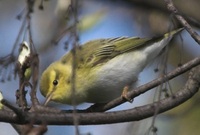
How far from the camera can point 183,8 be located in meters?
3.64

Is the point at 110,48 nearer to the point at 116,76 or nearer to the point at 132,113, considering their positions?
the point at 116,76

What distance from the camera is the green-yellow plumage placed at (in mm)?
3057

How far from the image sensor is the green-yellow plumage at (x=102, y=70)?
3.06m

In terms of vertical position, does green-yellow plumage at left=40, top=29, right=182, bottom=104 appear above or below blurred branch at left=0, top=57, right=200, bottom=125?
above

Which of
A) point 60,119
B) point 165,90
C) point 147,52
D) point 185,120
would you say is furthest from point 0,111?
point 185,120

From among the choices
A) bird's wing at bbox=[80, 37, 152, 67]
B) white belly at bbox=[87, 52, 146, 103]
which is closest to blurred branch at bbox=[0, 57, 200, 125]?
white belly at bbox=[87, 52, 146, 103]

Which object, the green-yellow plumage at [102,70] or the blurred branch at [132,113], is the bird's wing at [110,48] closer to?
the green-yellow plumage at [102,70]

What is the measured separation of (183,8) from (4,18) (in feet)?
4.81

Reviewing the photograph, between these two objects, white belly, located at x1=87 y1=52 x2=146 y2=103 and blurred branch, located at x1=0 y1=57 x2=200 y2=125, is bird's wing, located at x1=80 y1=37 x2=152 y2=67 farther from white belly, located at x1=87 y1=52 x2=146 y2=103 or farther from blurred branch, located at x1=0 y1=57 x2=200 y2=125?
blurred branch, located at x1=0 y1=57 x2=200 y2=125

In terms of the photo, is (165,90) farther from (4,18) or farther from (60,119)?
(4,18)

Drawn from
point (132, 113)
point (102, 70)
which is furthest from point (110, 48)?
point (132, 113)

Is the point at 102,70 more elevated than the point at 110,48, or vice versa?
the point at 110,48

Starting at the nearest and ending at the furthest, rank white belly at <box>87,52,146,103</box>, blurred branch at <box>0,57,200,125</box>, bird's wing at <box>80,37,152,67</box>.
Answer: blurred branch at <box>0,57,200,125</box>, white belly at <box>87,52,146,103</box>, bird's wing at <box>80,37,152,67</box>

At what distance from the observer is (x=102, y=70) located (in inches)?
124
